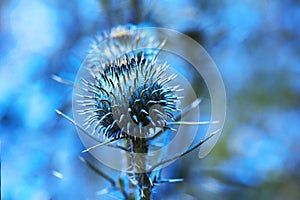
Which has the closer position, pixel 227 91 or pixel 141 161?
pixel 141 161

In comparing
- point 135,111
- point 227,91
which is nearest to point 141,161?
point 135,111

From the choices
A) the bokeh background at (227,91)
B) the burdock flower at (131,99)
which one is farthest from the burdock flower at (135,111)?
the bokeh background at (227,91)

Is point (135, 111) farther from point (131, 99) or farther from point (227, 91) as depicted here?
point (227, 91)

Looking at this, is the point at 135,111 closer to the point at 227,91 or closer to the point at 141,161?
the point at 141,161

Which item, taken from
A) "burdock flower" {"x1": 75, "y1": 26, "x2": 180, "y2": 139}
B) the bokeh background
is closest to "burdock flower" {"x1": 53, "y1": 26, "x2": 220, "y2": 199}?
"burdock flower" {"x1": 75, "y1": 26, "x2": 180, "y2": 139}

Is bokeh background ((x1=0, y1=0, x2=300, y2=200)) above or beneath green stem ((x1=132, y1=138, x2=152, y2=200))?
above

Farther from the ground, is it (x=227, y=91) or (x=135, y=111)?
(x=227, y=91)

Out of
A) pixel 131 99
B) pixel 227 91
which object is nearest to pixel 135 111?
pixel 131 99

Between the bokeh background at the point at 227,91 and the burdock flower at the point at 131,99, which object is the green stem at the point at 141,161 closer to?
the burdock flower at the point at 131,99

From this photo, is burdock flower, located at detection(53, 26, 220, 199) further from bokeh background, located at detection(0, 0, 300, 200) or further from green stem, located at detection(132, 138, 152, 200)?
bokeh background, located at detection(0, 0, 300, 200)

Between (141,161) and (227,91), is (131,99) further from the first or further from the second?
(227,91)
